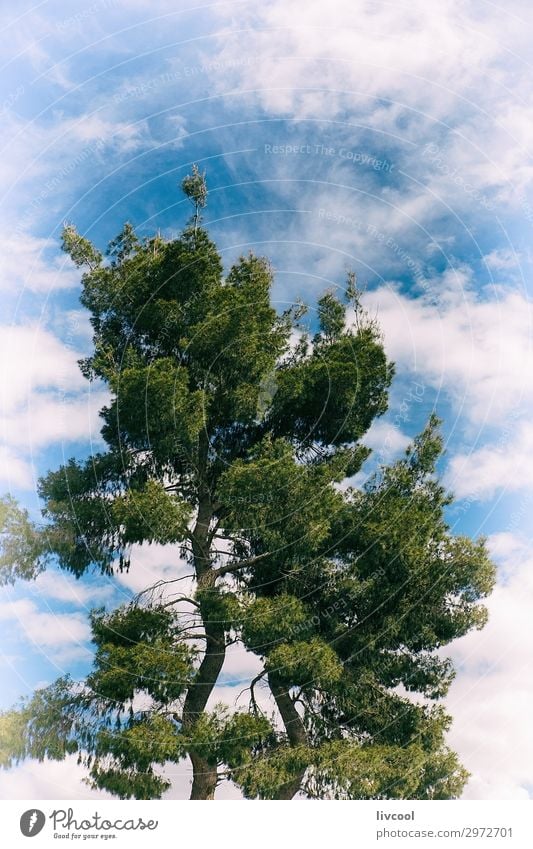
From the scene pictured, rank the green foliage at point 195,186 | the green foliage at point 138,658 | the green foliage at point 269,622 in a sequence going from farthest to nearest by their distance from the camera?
the green foliage at point 195,186 < the green foliage at point 269,622 < the green foliage at point 138,658

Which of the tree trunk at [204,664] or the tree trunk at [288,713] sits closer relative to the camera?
the tree trunk at [204,664]

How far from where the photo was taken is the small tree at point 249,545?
45.8ft

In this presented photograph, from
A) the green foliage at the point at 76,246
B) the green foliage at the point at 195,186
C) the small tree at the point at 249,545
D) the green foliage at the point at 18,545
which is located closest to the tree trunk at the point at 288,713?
the small tree at the point at 249,545

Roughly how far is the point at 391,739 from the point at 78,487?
7883 millimetres

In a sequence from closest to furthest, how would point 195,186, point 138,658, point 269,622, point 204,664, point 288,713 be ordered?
point 138,658, point 269,622, point 288,713, point 204,664, point 195,186

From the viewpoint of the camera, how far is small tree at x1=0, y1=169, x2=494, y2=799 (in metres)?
13.9

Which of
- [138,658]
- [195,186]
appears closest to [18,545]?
[138,658]

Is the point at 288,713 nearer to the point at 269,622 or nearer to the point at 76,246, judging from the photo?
the point at 269,622

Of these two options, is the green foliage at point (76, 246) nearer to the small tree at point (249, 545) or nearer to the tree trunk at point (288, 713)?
the small tree at point (249, 545)

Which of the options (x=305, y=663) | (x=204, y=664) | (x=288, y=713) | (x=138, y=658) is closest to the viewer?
(x=138, y=658)

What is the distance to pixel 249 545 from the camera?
16.5 metres

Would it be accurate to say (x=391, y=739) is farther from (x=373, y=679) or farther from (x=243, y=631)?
(x=243, y=631)
